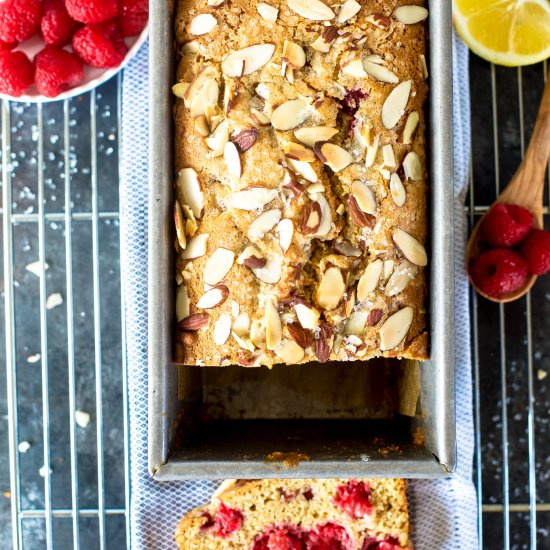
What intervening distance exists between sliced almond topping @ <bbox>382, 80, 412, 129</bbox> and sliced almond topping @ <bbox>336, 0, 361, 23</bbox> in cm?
16

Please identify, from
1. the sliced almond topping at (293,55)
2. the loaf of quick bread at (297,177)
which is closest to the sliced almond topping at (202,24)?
the loaf of quick bread at (297,177)

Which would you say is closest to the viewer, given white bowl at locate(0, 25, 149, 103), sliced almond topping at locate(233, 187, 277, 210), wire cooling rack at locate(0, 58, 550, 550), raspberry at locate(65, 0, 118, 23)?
sliced almond topping at locate(233, 187, 277, 210)

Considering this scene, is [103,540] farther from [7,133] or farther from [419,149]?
[419,149]

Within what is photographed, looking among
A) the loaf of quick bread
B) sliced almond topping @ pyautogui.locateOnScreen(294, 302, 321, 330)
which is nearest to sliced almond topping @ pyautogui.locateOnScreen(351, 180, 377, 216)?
the loaf of quick bread

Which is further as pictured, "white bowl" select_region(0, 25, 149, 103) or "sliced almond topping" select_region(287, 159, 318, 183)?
"white bowl" select_region(0, 25, 149, 103)

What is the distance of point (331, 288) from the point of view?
129 cm

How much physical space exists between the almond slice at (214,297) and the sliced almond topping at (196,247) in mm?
72

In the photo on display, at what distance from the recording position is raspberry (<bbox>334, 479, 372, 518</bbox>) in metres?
1.59

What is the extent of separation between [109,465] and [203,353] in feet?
2.18

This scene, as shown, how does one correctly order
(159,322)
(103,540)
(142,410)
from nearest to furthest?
(159,322), (142,410), (103,540)

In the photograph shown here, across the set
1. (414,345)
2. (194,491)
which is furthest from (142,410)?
(414,345)

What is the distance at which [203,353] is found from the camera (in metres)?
1.32

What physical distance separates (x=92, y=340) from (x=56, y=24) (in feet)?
2.54

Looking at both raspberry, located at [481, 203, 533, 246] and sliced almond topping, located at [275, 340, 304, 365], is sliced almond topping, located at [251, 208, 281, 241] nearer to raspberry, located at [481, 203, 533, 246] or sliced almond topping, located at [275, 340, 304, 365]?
sliced almond topping, located at [275, 340, 304, 365]
